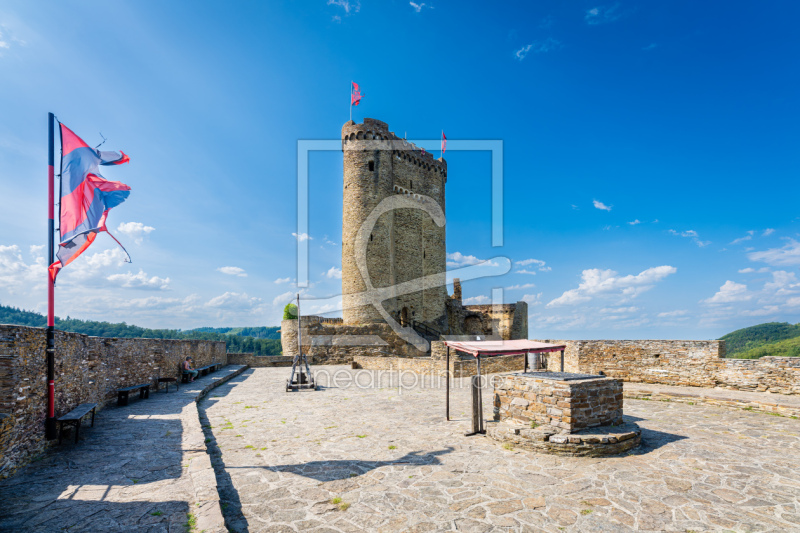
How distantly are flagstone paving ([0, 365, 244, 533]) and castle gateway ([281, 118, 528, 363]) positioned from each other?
57.3 ft

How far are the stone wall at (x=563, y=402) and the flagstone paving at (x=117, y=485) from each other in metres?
5.03

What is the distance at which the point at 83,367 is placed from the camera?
8.18 meters

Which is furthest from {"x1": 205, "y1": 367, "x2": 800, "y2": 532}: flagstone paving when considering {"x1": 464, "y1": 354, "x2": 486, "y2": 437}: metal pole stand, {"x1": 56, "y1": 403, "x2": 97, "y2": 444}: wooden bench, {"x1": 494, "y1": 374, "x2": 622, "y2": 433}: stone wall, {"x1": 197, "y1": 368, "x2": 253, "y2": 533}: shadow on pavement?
{"x1": 56, "y1": 403, "x2": 97, "y2": 444}: wooden bench

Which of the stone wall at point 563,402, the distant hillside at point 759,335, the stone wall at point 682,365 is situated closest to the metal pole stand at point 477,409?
the stone wall at point 563,402

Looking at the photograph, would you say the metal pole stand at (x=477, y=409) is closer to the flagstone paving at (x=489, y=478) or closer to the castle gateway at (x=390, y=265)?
the flagstone paving at (x=489, y=478)

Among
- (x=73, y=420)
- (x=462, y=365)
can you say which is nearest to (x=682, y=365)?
(x=462, y=365)

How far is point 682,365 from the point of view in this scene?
11609 mm

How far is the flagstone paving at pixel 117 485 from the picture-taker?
12.0 feet

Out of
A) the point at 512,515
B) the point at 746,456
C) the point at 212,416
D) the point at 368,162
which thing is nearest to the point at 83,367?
the point at 212,416

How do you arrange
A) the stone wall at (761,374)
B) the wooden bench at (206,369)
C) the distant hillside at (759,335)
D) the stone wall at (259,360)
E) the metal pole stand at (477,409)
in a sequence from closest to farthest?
the metal pole stand at (477,409) → the stone wall at (761,374) → the wooden bench at (206,369) → the stone wall at (259,360) → the distant hillside at (759,335)

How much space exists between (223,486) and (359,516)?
1.91 m

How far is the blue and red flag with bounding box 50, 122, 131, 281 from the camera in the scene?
253 inches

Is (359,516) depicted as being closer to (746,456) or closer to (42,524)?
(42,524)

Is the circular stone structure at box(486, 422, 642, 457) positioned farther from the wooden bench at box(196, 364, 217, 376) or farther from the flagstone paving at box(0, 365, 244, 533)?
the wooden bench at box(196, 364, 217, 376)
